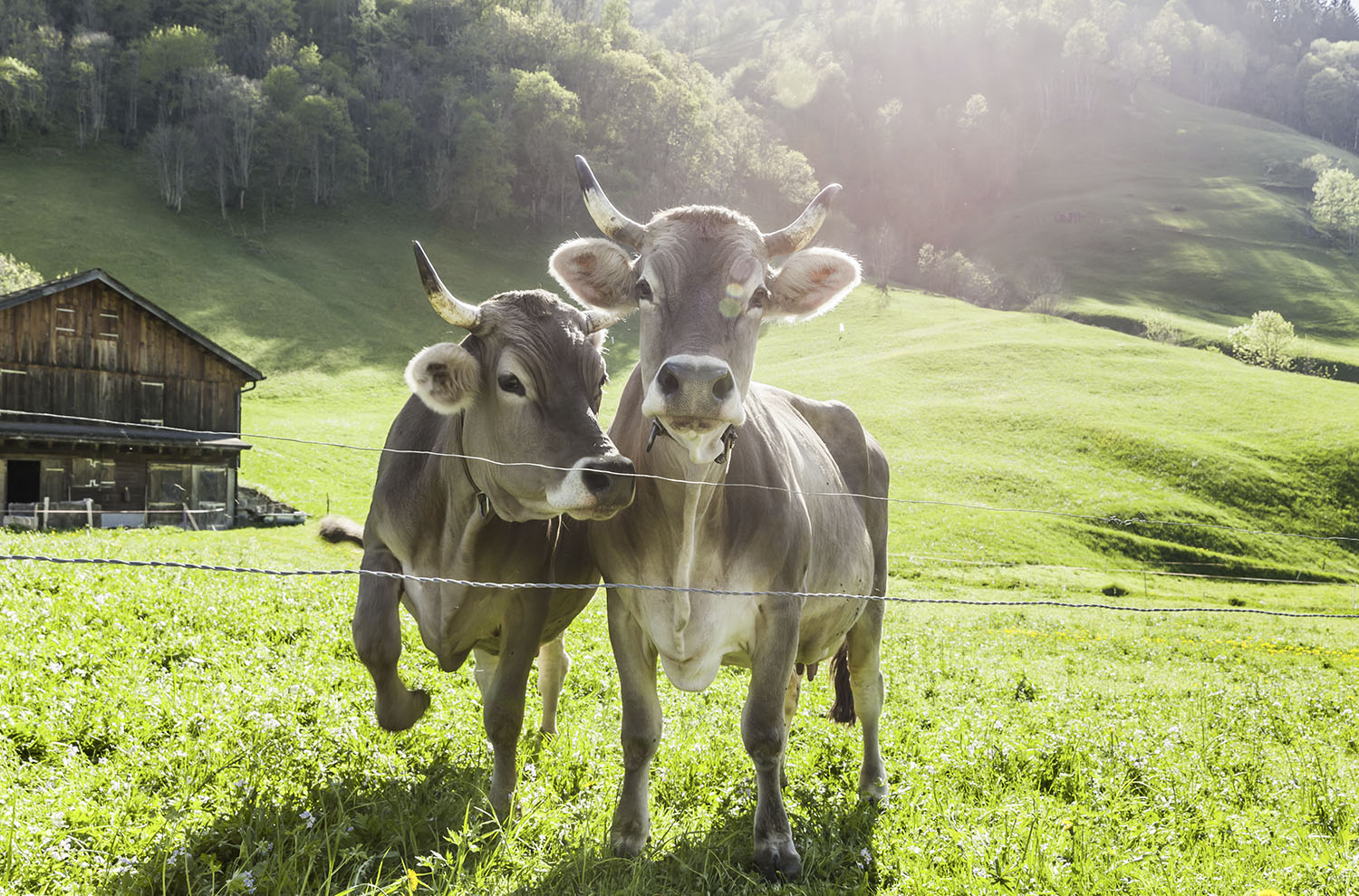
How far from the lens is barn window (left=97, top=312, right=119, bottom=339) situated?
108 feet

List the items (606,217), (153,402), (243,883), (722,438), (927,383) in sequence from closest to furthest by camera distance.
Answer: (243,883)
(722,438)
(606,217)
(153,402)
(927,383)

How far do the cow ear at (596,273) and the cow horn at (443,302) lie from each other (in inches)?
21.1

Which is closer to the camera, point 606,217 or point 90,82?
point 606,217

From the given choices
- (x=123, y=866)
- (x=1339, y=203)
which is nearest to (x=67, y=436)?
(x=123, y=866)

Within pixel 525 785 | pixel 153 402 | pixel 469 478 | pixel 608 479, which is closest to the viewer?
pixel 608 479

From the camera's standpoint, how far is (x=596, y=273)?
17.2 feet

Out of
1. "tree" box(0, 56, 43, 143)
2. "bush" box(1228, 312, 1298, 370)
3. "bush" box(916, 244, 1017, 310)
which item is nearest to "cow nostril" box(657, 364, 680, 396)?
"bush" box(1228, 312, 1298, 370)

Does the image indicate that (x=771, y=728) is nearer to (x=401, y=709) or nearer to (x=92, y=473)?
(x=401, y=709)

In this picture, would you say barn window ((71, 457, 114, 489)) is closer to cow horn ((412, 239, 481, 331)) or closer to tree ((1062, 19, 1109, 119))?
cow horn ((412, 239, 481, 331))

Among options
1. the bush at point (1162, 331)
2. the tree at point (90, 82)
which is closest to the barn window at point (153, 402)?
the tree at point (90, 82)

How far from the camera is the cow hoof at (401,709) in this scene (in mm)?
4973

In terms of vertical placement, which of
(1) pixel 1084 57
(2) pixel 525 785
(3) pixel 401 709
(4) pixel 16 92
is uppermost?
(1) pixel 1084 57

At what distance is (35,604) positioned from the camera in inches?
323

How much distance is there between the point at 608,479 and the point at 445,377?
1.18m
